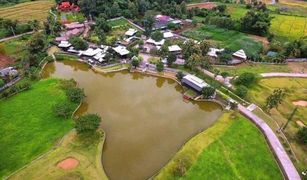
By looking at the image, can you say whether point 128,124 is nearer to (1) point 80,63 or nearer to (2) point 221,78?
(2) point 221,78

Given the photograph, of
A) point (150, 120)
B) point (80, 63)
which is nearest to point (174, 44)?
point (80, 63)

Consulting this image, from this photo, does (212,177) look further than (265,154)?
No

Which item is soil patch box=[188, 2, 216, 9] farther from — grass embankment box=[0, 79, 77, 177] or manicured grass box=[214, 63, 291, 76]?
grass embankment box=[0, 79, 77, 177]

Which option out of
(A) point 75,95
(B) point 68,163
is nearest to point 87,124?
(B) point 68,163

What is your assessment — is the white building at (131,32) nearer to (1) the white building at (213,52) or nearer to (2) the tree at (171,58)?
(2) the tree at (171,58)

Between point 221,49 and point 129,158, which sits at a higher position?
point 221,49

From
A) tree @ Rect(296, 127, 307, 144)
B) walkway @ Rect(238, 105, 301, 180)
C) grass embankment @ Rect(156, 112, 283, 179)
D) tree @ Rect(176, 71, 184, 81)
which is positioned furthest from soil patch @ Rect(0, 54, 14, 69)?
tree @ Rect(296, 127, 307, 144)
